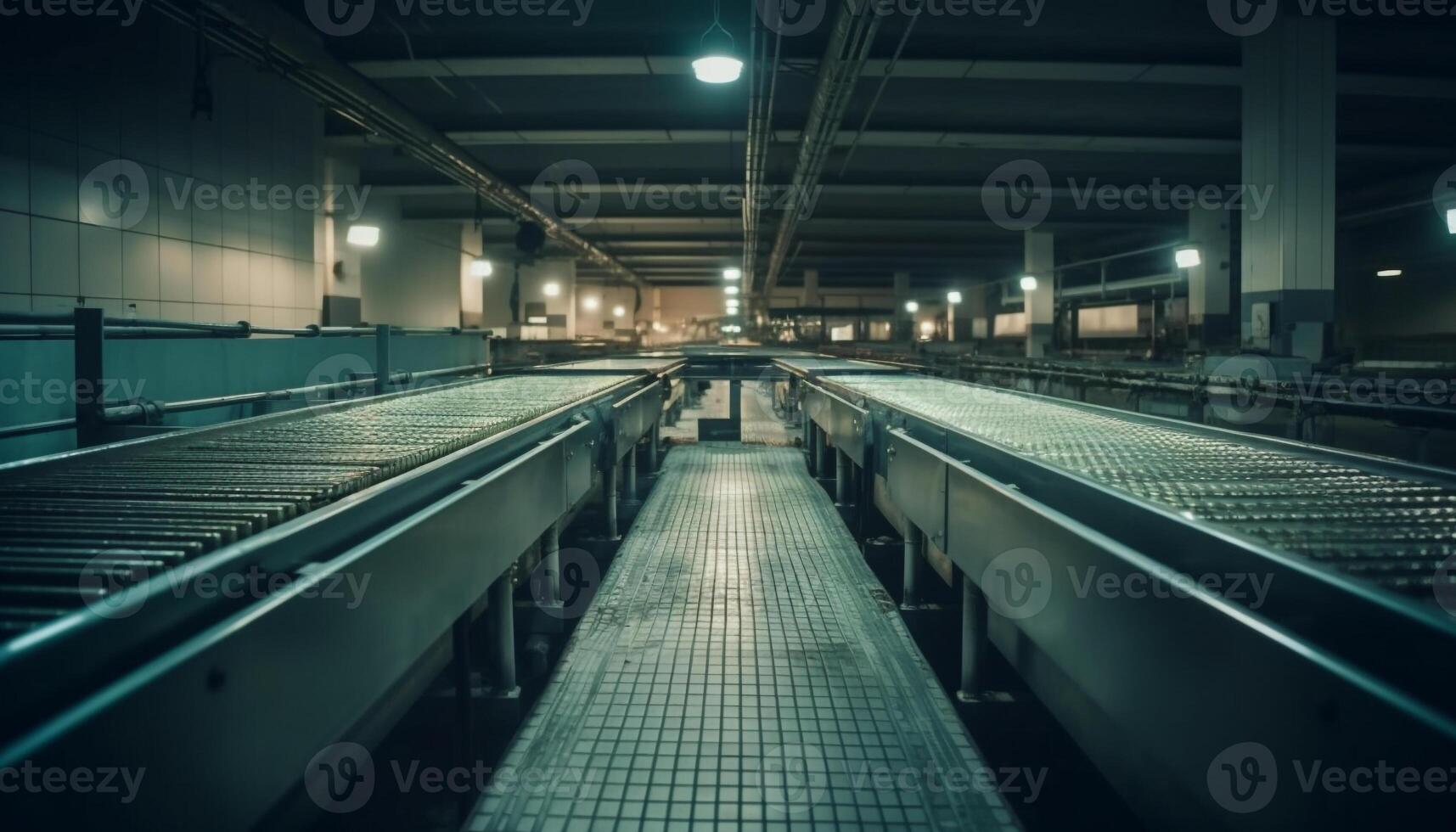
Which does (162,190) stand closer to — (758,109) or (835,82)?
(758,109)

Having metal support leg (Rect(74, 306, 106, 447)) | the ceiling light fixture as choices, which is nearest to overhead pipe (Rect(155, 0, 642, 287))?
the ceiling light fixture

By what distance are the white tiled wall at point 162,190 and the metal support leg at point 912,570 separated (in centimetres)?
653

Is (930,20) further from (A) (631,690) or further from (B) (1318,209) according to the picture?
(A) (631,690)

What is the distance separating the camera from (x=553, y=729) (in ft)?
7.01

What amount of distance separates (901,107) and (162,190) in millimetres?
7896

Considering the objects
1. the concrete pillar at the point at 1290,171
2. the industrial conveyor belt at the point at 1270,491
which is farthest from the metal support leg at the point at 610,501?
the concrete pillar at the point at 1290,171

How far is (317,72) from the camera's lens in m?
6.62

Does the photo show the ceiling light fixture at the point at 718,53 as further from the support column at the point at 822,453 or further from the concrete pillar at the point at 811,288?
the concrete pillar at the point at 811,288

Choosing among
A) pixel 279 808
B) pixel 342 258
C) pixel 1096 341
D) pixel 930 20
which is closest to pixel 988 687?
pixel 279 808

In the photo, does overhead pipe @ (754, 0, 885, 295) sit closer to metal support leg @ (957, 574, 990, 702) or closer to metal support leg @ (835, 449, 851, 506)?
metal support leg @ (835, 449, 851, 506)

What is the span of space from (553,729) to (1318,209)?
8479 mm

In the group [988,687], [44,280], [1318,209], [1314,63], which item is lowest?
[988,687]

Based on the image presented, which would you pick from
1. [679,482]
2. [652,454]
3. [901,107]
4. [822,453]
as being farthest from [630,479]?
[901,107]

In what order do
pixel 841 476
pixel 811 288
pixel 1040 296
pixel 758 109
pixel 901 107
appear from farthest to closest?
pixel 811 288 → pixel 1040 296 → pixel 901 107 → pixel 758 109 → pixel 841 476
